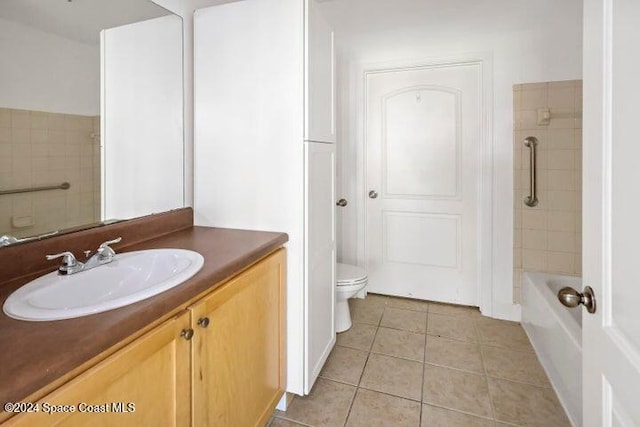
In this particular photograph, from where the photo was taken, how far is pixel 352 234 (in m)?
2.97

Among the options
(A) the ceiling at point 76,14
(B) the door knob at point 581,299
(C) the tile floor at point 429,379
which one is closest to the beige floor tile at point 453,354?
(C) the tile floor at point 429,379

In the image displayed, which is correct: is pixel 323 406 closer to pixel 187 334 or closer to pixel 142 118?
pixel 187 334

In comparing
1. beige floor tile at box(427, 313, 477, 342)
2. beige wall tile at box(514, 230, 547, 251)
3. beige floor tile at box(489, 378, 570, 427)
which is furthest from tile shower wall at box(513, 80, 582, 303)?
beige floor tile at box(489, 378, 570, 427)

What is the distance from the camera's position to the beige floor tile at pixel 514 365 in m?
1.78

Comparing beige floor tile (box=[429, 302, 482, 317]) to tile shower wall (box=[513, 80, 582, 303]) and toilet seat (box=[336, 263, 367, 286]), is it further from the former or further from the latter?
toilet seat (box=[336, 263, 367, 286])

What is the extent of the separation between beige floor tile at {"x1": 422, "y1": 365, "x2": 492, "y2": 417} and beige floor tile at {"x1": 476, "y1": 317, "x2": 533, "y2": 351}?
18.6 inches

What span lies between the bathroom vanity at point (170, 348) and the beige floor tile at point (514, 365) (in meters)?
1.27

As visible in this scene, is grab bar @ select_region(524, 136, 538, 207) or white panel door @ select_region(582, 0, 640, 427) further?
grab bar @ select_region(524, 136, 538, 207)

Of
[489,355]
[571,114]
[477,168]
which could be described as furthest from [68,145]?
[571,114]

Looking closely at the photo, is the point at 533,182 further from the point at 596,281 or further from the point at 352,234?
the point at 596,281

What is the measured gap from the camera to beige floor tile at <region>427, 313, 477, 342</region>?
2.25 m

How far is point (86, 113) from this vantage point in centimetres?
119

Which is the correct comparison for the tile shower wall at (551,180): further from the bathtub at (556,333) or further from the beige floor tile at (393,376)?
the beige floor tile at (393,376)

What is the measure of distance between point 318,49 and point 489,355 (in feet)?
6.74
